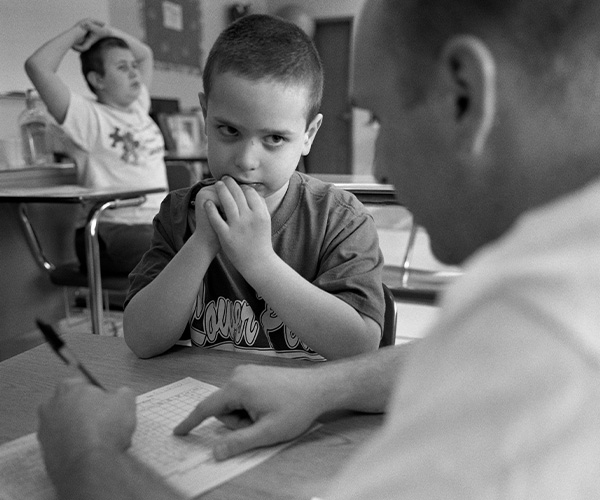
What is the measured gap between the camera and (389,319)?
1.12m

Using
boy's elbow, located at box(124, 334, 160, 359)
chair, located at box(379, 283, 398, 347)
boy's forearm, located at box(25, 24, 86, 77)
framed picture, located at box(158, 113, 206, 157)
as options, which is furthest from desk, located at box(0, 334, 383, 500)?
framed picture, located at box(158, 113, 206, 157)

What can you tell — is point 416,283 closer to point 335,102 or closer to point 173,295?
point 173,295

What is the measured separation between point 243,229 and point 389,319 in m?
0.34

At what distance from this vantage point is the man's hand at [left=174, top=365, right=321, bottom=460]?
61cm

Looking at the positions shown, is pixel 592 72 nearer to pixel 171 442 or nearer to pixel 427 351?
pixel 427 351

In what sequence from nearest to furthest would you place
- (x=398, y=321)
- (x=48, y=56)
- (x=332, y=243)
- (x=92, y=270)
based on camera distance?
1. (x=332, y=243)
2. (x=92, y=270)
3. (x=48, y=56)
4. (x=398, y=321)

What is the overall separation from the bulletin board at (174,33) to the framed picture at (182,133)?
0.66 metres

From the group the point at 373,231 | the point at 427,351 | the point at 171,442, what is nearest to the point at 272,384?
the point at 171,442

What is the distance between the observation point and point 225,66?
101cm

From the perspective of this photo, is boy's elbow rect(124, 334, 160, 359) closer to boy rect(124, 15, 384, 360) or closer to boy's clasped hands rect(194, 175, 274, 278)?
boy rect(124, 15, 384, 360)

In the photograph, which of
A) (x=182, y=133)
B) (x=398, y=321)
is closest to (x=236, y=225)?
(x=398, y=321)

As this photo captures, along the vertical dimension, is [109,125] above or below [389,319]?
above

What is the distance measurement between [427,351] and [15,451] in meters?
0.49

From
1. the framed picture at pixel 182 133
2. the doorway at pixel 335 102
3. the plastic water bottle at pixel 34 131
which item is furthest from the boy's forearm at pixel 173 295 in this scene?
the doorway at pixel 335 102
